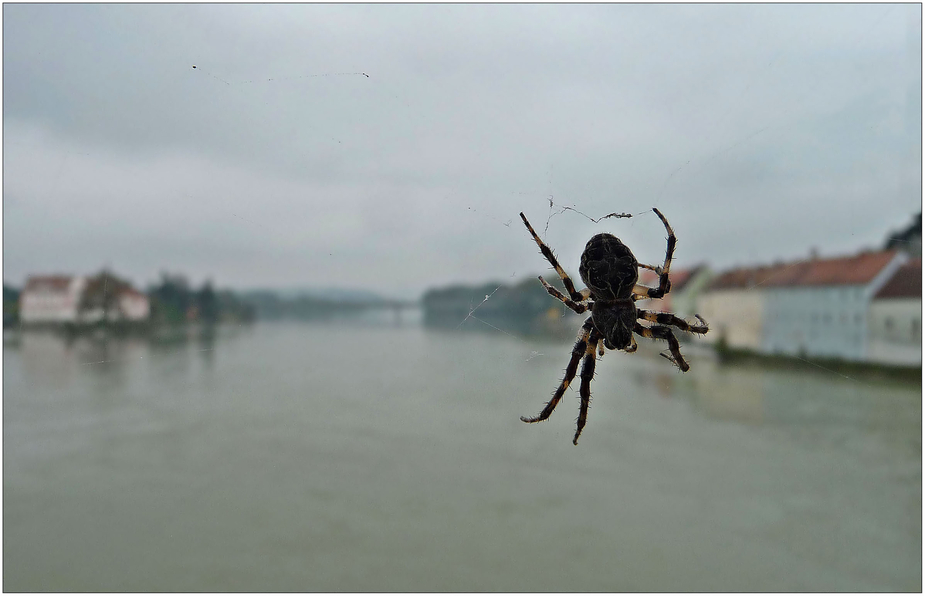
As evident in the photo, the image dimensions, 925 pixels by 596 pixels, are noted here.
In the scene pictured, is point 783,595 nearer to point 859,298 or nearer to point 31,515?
point 859,298

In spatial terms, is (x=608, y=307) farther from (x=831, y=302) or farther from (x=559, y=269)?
(x=831, y=302)

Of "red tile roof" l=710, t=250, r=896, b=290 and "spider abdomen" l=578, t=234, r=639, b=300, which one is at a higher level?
"red tile roof" l=710, t=250, r=896, b=290

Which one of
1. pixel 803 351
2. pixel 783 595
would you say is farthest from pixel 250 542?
pixel 803 351

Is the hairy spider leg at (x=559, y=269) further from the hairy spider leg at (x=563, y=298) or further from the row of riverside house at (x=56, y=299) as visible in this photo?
the row of riverside house at (x=56, y=299)

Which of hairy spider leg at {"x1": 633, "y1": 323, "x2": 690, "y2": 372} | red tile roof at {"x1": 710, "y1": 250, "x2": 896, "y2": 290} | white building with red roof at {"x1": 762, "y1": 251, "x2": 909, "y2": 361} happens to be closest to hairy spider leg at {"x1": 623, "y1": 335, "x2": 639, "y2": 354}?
hairy spider leg at {"x1": 633, "y1": 323, "x2": 690, "y2": 372}

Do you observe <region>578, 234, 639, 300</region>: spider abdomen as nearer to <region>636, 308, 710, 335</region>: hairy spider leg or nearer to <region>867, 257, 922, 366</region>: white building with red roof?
<region>636, 308, 710, 335</region>: hairy spider leg

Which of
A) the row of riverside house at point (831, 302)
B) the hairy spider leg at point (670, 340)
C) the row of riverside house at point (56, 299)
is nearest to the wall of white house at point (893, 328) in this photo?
the row of riverside house at point (831, 302)

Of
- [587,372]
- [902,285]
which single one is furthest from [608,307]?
[902,285]

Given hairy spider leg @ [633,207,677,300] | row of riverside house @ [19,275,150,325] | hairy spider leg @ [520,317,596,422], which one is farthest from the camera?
row of riverside house @ [19,275,150,325]
